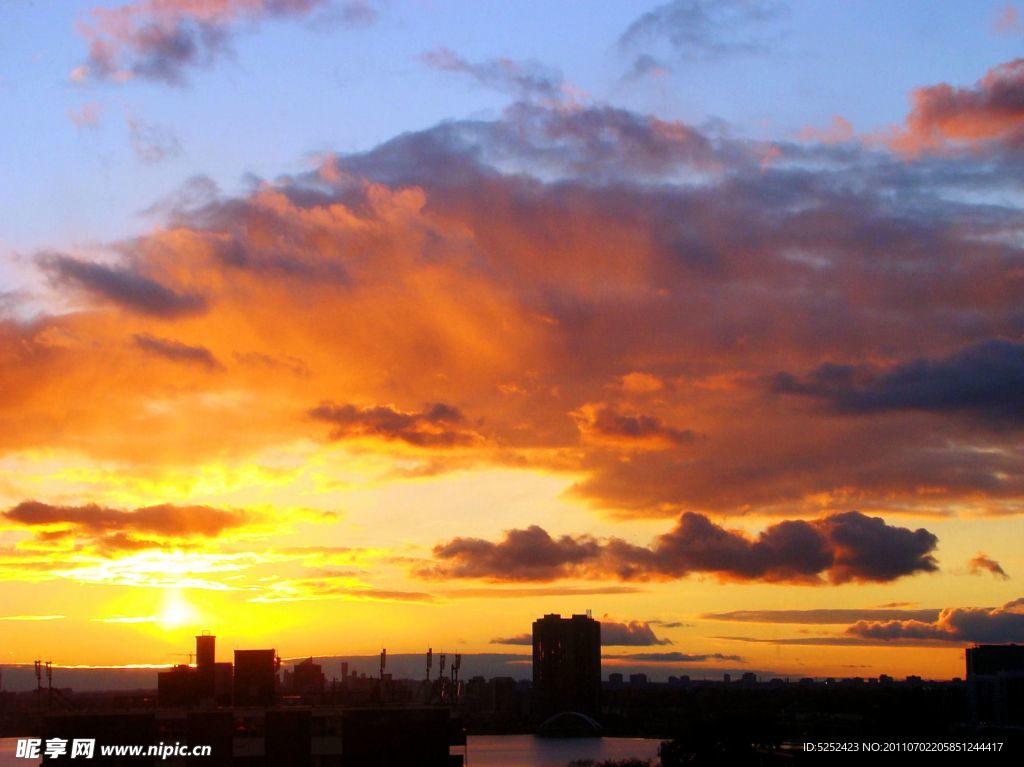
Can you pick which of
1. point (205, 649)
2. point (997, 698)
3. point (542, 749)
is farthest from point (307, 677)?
point (542, 749)

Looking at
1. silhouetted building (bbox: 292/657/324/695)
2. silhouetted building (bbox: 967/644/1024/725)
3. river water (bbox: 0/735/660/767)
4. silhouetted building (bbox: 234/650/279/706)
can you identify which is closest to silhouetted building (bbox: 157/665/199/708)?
silhouetted building (bbox: 234/650/279/706)

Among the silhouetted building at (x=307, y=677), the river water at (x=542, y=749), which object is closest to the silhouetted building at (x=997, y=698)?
the river water at (x=542, y=749)

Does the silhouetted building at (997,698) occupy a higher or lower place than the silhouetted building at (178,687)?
lower

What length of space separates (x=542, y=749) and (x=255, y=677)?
345 feet

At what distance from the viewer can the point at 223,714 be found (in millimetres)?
50219

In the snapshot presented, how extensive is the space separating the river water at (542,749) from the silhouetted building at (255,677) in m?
28.8

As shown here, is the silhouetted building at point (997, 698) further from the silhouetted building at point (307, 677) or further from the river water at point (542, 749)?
the silhouetted building at point (307, 677)

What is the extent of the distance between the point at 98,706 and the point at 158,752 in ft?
22.2

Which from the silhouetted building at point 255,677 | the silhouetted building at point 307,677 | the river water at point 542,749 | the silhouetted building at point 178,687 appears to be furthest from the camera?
Answer: the river water at point 542,749

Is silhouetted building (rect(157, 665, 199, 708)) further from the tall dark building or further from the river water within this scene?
the river water

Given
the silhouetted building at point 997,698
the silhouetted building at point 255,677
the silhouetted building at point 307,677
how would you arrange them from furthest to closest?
the silhouetted building at point 997,698 → the silhouetted building at point 307,677 → the silhouetted building at point 255,677

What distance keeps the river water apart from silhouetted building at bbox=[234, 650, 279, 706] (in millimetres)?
28769

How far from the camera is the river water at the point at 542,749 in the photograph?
121 metres

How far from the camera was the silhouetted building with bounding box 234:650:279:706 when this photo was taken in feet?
191
